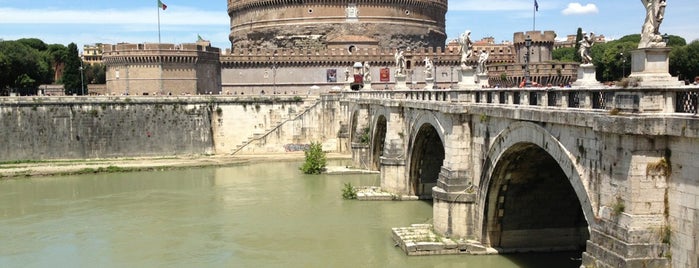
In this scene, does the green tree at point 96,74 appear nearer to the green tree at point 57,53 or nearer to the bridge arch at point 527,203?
the green tree at point 57,53

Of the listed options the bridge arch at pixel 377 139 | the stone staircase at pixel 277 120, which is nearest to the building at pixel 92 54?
the stone staircase at pixel 277 120

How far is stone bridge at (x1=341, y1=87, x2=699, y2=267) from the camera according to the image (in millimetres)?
10227

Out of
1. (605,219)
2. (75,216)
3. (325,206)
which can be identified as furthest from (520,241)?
(75,216)

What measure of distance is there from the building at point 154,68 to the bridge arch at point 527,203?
4229 cm

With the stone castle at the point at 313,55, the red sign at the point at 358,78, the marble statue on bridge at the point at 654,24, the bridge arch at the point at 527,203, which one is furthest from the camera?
the red sign at the point at 358,78

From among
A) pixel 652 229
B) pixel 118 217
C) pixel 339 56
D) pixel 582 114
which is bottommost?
pixel 118 217

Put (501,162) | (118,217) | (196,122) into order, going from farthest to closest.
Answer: (196,122) → (118,217) → (501,162)

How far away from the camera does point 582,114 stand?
1196cm

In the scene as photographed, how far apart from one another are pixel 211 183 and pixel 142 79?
24225 millimetres

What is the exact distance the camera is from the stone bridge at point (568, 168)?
10227 mm

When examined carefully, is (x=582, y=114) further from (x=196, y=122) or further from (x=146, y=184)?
(x=196, y=122)

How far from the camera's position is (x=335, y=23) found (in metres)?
67.9

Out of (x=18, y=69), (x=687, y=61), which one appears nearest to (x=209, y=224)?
(x=687, y=61)

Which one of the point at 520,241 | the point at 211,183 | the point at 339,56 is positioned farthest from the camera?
the point at 339,56
